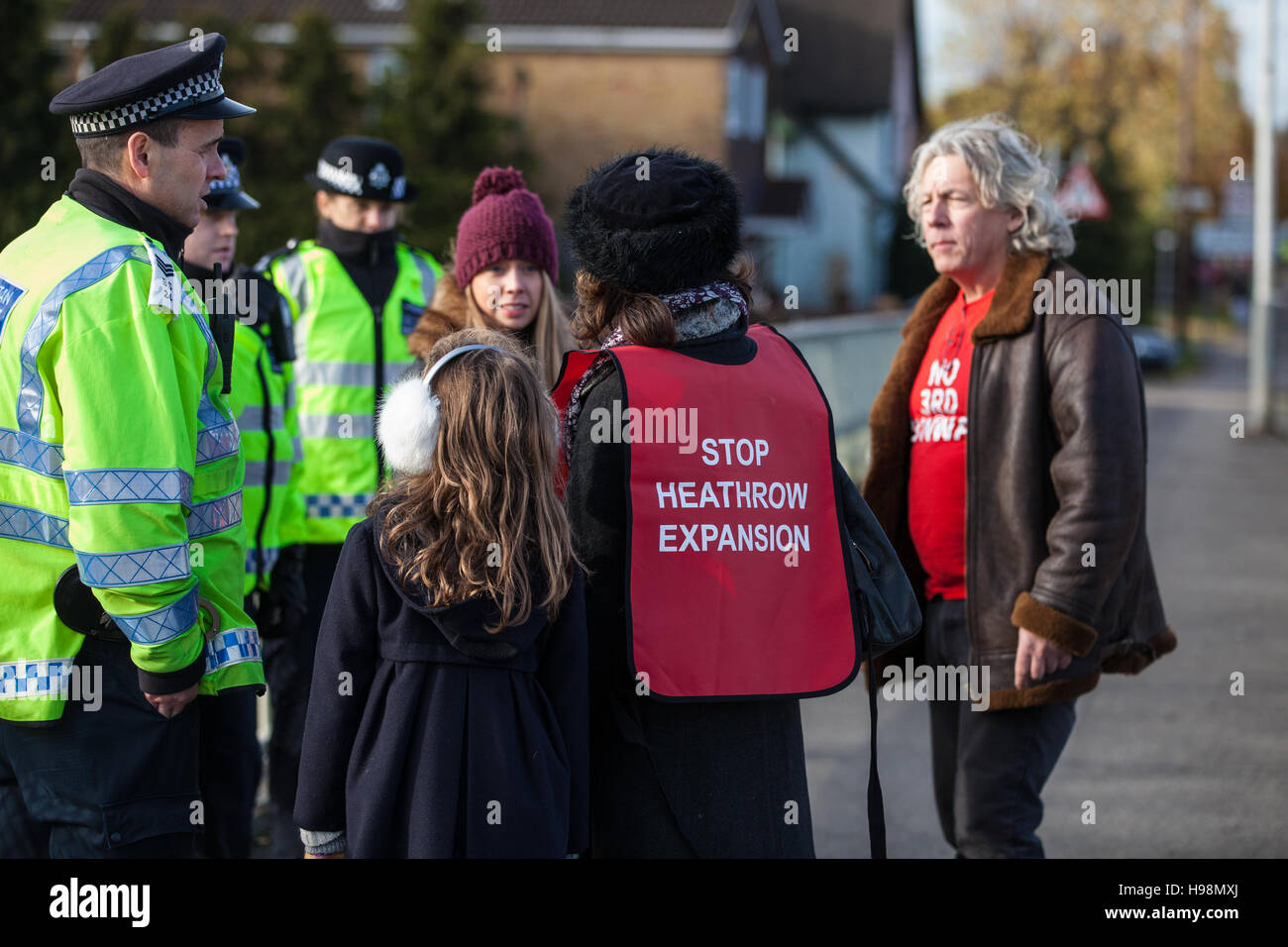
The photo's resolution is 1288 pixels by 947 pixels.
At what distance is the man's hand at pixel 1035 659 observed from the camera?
3617mm

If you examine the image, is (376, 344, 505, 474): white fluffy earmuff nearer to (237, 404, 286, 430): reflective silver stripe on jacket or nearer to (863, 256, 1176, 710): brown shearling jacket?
(863, 256, 1176, 710): brown shearling jacket

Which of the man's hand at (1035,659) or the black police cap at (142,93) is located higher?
the black police cap at (142,93)

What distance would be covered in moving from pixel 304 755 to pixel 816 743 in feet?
12.7

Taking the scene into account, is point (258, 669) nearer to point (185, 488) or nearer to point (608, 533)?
point (185, 488)

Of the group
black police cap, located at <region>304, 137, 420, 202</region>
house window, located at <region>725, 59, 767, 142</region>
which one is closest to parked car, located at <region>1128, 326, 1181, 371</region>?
house window, located at <region>725, 59, 767, 142</region>

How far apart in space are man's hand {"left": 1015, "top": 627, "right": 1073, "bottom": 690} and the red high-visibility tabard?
0.95m

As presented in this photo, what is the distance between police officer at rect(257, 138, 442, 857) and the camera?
492 cm

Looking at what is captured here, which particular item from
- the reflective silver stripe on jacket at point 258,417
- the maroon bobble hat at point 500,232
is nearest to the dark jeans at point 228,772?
the reflective silver stripe on jacket at point 258,417

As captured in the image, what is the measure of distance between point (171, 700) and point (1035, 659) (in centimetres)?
213

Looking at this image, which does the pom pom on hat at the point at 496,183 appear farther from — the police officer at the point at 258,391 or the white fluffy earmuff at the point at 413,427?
the white fluffy earmuff at the point at 413,427

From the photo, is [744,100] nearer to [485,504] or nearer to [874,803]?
[874,803]

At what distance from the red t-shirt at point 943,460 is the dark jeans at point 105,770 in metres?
2.10

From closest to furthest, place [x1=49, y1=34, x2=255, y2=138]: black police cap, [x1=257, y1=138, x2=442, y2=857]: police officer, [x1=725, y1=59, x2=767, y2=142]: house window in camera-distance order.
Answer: [x1=49, y1=34, x2=255, y2=138]: black police cap, [x1=257, y1=138, x2=442, y2=857]: police officer, [x1=725, y1=59, x2=767, y2=142]: house window
